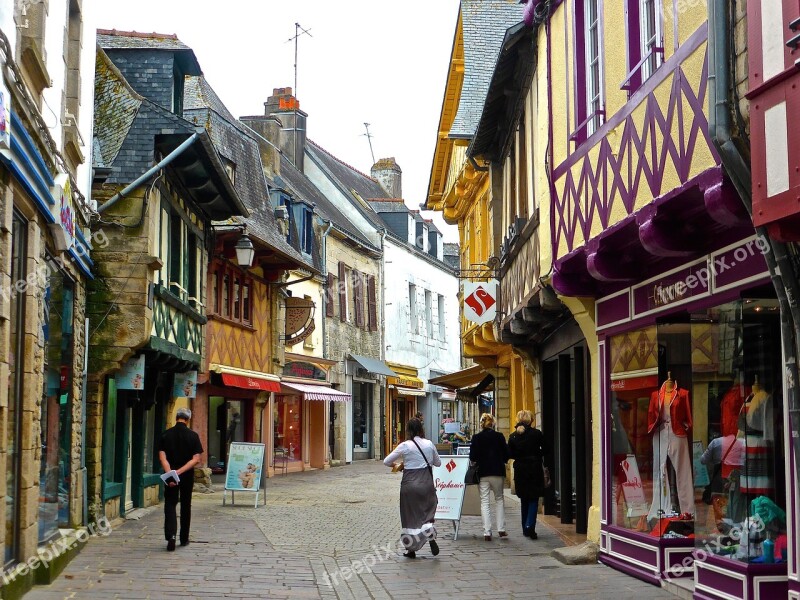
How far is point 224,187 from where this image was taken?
17.2 metres

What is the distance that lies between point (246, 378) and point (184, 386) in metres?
5.53

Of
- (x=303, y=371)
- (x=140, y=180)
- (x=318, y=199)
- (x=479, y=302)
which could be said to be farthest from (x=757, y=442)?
(x=318, y=199)

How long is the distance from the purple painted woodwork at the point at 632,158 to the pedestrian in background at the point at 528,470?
118 inches

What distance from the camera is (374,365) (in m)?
35.6

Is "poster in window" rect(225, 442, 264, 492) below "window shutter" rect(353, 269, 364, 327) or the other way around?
below

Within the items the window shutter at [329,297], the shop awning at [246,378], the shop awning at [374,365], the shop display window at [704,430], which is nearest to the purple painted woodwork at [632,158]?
the shop display window at [704,430]

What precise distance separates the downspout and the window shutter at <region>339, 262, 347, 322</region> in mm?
27025

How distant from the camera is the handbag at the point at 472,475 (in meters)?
13.0

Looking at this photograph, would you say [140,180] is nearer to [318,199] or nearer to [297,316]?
[297,316]

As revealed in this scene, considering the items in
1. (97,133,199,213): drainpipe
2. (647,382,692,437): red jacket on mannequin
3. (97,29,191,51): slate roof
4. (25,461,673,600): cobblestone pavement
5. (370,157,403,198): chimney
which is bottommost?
(25,461,673,600): cobblestone pavement

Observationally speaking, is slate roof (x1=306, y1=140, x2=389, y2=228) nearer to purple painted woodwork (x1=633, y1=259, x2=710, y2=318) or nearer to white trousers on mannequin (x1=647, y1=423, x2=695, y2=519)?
purple painted woodwork (x1=633, y1=259, x2=710, y2=318)

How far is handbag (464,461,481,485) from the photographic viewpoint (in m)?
13.0

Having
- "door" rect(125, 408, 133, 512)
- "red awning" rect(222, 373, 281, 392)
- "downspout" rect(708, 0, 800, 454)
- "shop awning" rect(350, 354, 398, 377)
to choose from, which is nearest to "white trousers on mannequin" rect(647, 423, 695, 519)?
"downspout" rect(708, 0, 800, 454)

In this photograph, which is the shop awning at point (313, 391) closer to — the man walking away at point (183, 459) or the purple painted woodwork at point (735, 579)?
the man walking away at point (183, 459)
